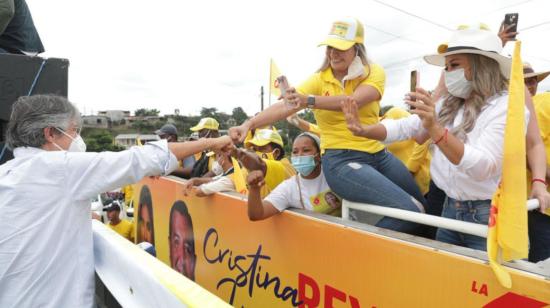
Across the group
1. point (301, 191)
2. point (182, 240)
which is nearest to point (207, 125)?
point (182, 240)

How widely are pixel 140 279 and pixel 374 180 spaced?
1.49 meters

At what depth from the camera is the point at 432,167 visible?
2191 mm

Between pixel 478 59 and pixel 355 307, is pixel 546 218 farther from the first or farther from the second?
pixel 355 307

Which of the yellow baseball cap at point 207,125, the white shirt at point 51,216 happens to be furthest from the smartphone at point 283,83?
the yellow baseball cap at point 207,125

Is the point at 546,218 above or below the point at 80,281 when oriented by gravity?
above

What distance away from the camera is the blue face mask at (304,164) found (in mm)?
2998

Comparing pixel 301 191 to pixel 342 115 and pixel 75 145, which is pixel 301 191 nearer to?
pixel 342 115

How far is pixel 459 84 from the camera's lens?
207 centimetres

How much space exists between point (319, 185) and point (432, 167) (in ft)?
3.26

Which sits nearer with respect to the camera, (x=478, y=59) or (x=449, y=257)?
(x=449, y=257)

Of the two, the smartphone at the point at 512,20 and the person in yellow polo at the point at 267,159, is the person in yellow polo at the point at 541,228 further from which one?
the person in yellow polo at the point at 267,159

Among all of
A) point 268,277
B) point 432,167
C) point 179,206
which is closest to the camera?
point 432,167

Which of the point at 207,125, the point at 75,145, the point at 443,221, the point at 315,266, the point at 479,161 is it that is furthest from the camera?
the point at 207,125

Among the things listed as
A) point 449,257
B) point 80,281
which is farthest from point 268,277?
point 449,257
